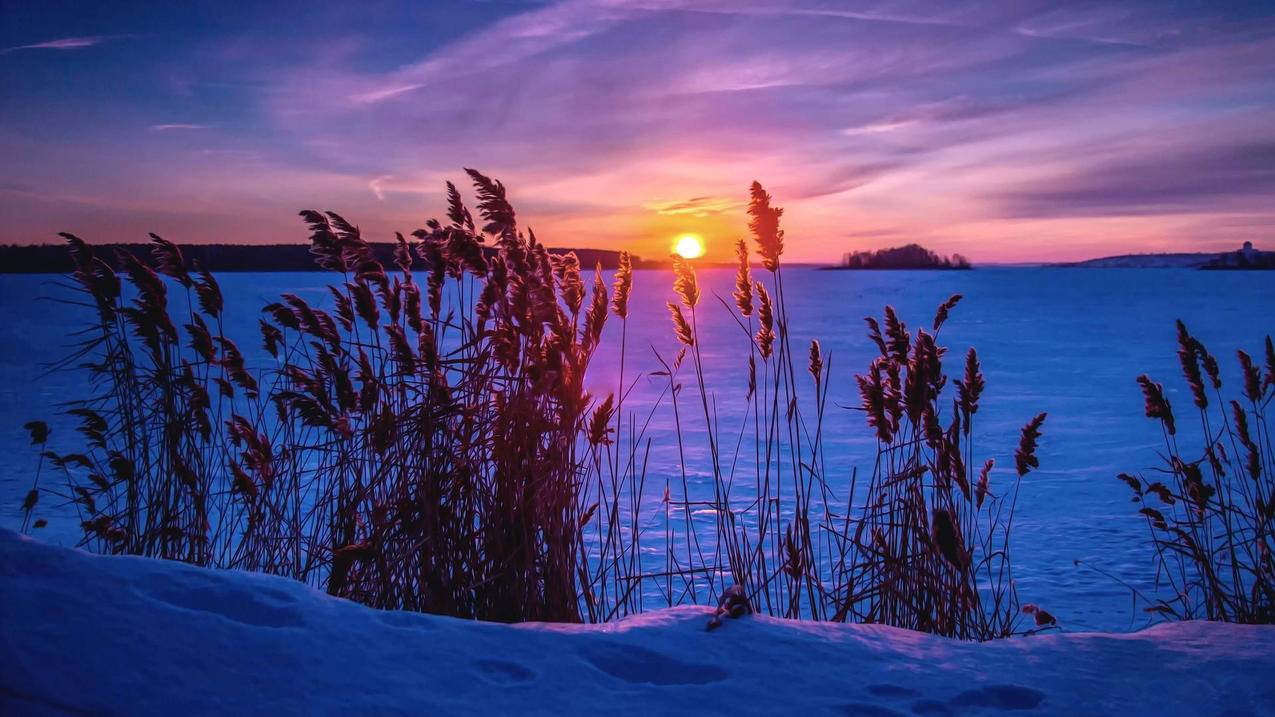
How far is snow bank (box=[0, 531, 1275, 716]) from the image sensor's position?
1.63m

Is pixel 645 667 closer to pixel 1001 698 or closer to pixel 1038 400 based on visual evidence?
pixel 1001 698

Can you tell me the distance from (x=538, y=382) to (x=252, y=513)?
1706 millimetres

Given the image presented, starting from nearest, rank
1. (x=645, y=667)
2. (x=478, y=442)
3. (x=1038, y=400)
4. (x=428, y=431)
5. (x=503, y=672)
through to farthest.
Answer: (x=503, y=672) < (x=645, y=667) < (x=478, y=442) < (x=428, y=431) < (x=1038, y=400)

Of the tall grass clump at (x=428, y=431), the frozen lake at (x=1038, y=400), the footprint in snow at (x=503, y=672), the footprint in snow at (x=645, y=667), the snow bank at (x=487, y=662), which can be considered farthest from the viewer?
the frozen lake at (x=1038, y=400)

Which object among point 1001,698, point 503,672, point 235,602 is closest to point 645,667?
point 503,672

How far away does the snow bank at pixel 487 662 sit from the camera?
163cm

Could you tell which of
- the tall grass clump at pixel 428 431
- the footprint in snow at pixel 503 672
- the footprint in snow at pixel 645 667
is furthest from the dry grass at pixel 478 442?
the footprint in snow at pixel 503 672

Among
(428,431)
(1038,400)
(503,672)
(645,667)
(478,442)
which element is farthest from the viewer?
(1038,400)

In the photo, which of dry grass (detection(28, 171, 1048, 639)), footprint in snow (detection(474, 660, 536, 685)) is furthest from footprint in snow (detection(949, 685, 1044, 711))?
dry grass (detection(28, 171, 1048, 639))

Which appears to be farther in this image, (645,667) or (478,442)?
(478,442)

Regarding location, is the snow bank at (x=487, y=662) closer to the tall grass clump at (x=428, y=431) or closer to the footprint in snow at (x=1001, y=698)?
the footprint in snow at (x=1001, y=698)

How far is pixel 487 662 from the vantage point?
1.89 m

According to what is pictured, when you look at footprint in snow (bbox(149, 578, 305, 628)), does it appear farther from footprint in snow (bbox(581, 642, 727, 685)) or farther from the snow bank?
footprint in snow (bbox(581, 642, 727, 685))

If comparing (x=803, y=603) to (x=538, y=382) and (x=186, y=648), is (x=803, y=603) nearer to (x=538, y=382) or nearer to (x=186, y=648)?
(x=538, y=382)
